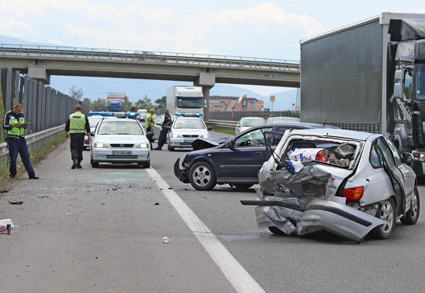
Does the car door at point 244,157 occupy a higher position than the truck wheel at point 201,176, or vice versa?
the car door at point 244,157

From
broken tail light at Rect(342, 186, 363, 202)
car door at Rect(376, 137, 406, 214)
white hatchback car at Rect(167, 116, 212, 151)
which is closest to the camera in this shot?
broken tail light at Rect(342, 186, 363, 202)

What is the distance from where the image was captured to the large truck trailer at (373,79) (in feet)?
46.1

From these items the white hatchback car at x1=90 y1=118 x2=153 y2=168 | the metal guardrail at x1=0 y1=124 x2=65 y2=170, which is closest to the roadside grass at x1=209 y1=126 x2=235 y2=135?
the metal guardrail at x1=0 y1=124 x2=65 y2=170

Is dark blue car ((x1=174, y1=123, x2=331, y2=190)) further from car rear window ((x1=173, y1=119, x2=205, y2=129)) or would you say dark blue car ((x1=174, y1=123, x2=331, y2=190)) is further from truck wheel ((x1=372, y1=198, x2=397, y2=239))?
car rear window ((x1=173, y1=119, x2=205, y2=129))

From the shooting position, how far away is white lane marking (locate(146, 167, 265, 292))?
17.7 ft

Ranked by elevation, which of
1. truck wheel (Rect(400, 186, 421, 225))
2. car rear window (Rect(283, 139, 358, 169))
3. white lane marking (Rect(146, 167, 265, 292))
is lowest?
white lane marking (Rect(146, 167, 265, 292))

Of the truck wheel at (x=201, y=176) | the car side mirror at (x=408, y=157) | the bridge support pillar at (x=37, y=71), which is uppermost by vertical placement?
the bridge support pillar at (x=37, y=71)

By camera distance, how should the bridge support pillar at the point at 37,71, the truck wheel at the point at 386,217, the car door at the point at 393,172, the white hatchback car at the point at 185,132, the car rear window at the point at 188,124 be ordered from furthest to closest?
the bridge support pillar at the point at 37,71
the car rear window at the point at 188,124
the white hatchback car at the point at 185,132
the car door at the point at 393,172
the truck wheel at the point at 386,217

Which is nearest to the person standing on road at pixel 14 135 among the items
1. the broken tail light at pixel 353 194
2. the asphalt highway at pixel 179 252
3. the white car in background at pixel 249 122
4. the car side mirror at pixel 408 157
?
the asphalt highway at pixel 179 252

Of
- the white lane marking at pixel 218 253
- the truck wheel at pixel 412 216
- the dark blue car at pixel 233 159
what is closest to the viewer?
the white lane marking at pixel 218 253

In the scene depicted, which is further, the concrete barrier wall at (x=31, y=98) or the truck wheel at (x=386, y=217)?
the concrete barrier wall at (x=31, y=98)

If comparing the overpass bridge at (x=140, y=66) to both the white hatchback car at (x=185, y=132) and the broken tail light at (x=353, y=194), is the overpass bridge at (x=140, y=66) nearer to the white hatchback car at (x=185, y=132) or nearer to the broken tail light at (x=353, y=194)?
the white hatchback car at (x=185, y=132)

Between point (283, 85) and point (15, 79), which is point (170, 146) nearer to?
point (15, 79)

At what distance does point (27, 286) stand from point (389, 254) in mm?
3891
